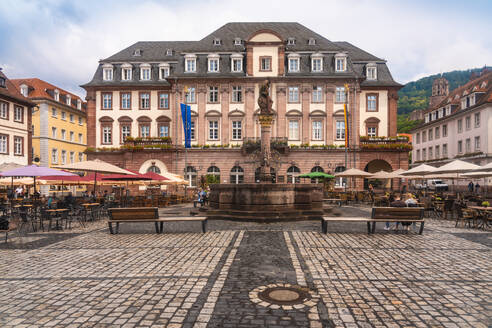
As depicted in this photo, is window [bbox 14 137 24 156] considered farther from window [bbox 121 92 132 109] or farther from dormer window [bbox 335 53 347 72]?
dormer window [bbox 335 53 347 72]

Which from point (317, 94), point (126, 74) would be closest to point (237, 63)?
point (317, 94)

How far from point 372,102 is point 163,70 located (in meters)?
24.4

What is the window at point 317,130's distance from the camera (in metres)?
39.4

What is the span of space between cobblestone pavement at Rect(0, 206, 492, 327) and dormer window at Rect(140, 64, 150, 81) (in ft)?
111

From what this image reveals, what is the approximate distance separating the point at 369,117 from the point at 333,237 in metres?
32.6

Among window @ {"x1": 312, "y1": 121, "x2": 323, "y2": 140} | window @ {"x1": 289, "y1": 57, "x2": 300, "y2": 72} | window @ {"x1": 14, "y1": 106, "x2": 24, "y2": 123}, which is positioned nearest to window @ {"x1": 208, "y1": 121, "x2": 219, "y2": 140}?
window @ {"x1": 289, "y1": 57, "x2": 300, "y2": 72}

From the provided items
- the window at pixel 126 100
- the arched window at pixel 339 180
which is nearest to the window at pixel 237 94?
the window at pixel 126 100

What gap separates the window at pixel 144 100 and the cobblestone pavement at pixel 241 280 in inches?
1259

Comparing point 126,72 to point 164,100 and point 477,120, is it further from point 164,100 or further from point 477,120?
point 477,120

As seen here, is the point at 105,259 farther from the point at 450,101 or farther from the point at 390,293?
the point at 450,101

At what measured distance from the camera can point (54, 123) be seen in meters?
50.2

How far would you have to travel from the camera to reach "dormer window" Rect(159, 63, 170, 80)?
42.2m

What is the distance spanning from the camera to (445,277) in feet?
22.0

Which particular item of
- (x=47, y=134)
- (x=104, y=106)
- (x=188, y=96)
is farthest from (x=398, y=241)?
(x=47, y=134)
